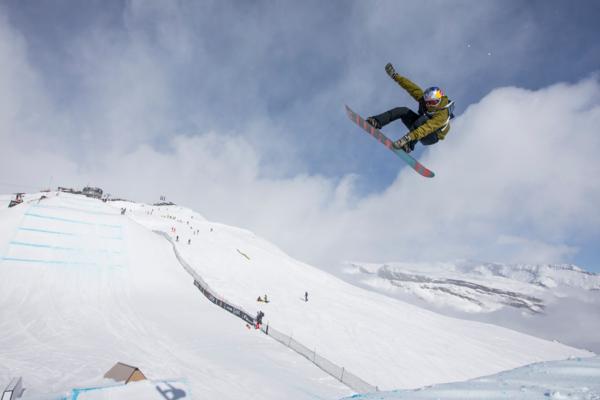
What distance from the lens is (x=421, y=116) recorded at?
8.62 m

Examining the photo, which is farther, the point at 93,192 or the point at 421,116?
the point at 93,192

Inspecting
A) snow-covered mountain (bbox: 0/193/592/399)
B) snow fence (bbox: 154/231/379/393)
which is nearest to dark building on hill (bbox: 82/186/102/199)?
snow-covered mountain (bbox: 0/193/592/399)

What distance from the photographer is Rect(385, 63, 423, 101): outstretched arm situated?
Answer: 29.2ft

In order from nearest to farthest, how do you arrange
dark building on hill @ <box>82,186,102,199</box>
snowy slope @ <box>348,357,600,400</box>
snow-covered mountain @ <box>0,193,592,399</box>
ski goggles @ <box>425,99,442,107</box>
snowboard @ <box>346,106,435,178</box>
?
snowy slope @ <box>348,357,600,400</box>, ski goggles @ <box>425,99,442,107</box>, snowboard @ <box>346,106,435,178</box>, snow-covered mountain @ <box>0,193,592,399</box>, dark building on hill @ <box>82,186,102,199</box>

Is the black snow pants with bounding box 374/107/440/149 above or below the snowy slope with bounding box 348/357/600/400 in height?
above

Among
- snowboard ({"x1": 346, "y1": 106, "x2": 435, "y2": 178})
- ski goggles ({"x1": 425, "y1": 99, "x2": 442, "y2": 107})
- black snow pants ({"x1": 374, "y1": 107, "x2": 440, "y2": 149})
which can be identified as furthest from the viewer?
snowboard ({"x1": 346, "y1": 106, "x2": 435, "y2": 178})

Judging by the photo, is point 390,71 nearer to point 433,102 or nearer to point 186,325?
point 433,102

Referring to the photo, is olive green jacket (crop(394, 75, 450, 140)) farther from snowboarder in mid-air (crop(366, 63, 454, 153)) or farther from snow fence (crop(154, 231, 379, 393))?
snow fence (crop(154, 231, 379, 393))

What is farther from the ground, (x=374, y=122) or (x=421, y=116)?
(x=421, y=116)

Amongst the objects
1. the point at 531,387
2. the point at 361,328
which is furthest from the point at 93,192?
the point at 531,387

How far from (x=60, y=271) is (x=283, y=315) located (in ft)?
59.5

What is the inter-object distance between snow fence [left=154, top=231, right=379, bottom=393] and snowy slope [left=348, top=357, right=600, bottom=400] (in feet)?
43.3

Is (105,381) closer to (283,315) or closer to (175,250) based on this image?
(283,315)

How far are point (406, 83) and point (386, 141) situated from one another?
69.0 inches
